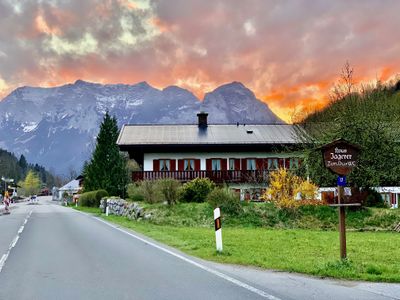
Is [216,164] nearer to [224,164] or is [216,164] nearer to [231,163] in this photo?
[224,164]

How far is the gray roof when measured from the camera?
1671 inches

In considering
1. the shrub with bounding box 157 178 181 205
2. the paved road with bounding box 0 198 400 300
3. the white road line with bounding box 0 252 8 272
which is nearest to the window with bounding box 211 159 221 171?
the shrub with bounding box 157 178 181 205

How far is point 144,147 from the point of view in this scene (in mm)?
41906

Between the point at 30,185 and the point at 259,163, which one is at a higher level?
the point at 30,185

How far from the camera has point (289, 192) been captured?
82.5 feet

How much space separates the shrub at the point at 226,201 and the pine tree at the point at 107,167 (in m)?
30.7

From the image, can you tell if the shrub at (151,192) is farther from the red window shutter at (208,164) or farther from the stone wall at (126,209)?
the red window shutter at (208,164)

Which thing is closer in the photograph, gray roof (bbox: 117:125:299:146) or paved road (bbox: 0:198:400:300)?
paved road (bbox: 0:198:400:300)

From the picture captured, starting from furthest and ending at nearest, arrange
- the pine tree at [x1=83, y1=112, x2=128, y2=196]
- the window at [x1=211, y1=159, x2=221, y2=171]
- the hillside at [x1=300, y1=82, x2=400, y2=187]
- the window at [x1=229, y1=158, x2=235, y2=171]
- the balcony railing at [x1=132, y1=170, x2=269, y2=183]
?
the pine tree at [x1=83, y1=112, x2=128, y2=196] < the window at [x1=229, y1=158, x2=235, y2=171] < the window at [x1=211, y1=159, x2=221, y2=171] < the balcony railing at [x1=132, y1=170, x2=269, y2=183] < the hillside at [x1=300, y1=82, x2=400, y2=187]

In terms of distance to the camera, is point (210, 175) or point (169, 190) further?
point (210, 175)

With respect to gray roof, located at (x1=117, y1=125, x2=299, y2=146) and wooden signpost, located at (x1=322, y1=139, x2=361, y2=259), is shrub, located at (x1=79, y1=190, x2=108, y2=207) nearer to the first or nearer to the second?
gray roof, located at (x1=117, y1=125, x2=299, y2=146)

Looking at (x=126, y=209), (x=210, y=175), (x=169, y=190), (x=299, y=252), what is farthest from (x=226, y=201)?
(x=210, y=175)

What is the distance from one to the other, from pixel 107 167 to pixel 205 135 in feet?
50.8

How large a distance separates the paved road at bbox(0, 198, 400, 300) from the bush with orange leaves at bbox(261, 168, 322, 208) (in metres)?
11.3
